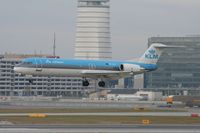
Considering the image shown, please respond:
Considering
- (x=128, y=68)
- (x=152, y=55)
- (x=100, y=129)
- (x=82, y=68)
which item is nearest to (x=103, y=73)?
(x=82, y=68)

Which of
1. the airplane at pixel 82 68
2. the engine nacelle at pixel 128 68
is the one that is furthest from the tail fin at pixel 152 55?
the engine nacelle at pixel 128 68

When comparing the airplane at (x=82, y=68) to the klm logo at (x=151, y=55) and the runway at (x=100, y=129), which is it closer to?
the klm logo at (x=151, y=55)

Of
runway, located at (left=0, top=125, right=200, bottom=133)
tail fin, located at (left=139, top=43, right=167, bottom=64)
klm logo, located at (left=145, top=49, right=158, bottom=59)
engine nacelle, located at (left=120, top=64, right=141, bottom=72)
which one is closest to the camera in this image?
runway, located at (left=0, top=125, right=200, bottom=133)

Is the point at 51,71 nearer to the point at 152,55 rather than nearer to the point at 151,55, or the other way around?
the point at 151,55

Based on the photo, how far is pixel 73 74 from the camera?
Answer: 374 feet

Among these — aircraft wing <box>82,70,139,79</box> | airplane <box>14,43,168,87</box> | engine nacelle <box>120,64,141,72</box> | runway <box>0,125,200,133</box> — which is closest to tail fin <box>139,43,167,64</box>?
airplane <box>14,43,168,87</box>

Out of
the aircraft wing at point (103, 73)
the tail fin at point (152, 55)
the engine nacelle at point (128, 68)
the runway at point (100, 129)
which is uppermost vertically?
the tail fin at point (152, 55)

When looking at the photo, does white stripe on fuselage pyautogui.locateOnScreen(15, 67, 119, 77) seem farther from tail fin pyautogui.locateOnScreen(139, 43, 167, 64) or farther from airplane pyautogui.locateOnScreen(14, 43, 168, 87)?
tail fin pyautogui.locateOnScreen(139, 43, 167, 64)

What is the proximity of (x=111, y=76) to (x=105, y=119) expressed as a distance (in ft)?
118

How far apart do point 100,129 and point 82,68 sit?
157ft

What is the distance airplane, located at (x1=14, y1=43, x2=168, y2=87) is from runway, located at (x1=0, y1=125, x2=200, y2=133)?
42305 millimetres

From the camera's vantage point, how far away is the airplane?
11212cm

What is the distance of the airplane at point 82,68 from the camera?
4414 inches

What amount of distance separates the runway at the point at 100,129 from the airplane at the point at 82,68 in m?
42.3
